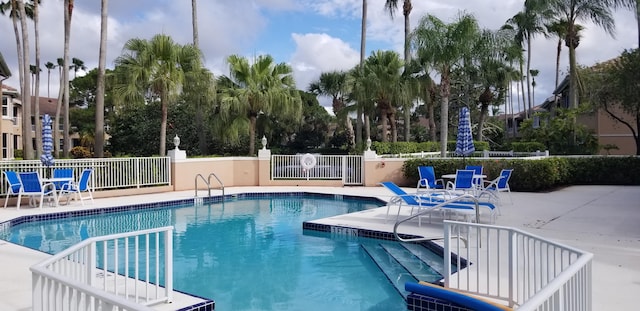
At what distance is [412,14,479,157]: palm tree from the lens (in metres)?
17.1

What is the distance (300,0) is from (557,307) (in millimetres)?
17292

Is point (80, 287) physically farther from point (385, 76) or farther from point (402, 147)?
point (402, 147)

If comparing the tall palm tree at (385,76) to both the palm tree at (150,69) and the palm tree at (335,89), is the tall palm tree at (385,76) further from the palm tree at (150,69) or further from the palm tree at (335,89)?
the palm tree at (150,69)

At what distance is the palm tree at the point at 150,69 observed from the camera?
16.2 meters

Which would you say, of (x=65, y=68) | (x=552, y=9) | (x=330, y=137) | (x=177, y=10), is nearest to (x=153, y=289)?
(x=65, y=68)

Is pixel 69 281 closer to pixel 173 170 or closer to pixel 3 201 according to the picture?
pixel 3 201

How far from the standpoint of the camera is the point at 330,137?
35562 millimetres

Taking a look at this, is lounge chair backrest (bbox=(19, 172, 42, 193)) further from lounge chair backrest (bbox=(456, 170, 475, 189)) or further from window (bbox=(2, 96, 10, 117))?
window (bbox=(2, 96, 10, 117))

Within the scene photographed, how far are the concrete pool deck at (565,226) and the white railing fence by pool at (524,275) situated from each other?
0.61 metres

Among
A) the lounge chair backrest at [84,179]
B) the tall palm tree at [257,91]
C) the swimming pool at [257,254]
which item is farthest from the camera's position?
the tall palm tree at [257,91]

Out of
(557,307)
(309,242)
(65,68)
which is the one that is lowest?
(309,242)

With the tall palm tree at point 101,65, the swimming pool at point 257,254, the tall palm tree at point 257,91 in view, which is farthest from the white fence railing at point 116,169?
the tall palm tree at point 257,91

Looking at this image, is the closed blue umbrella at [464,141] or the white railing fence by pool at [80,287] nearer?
the white railing fence by pool at [80,287]

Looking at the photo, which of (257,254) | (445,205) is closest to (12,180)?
(257,254)
